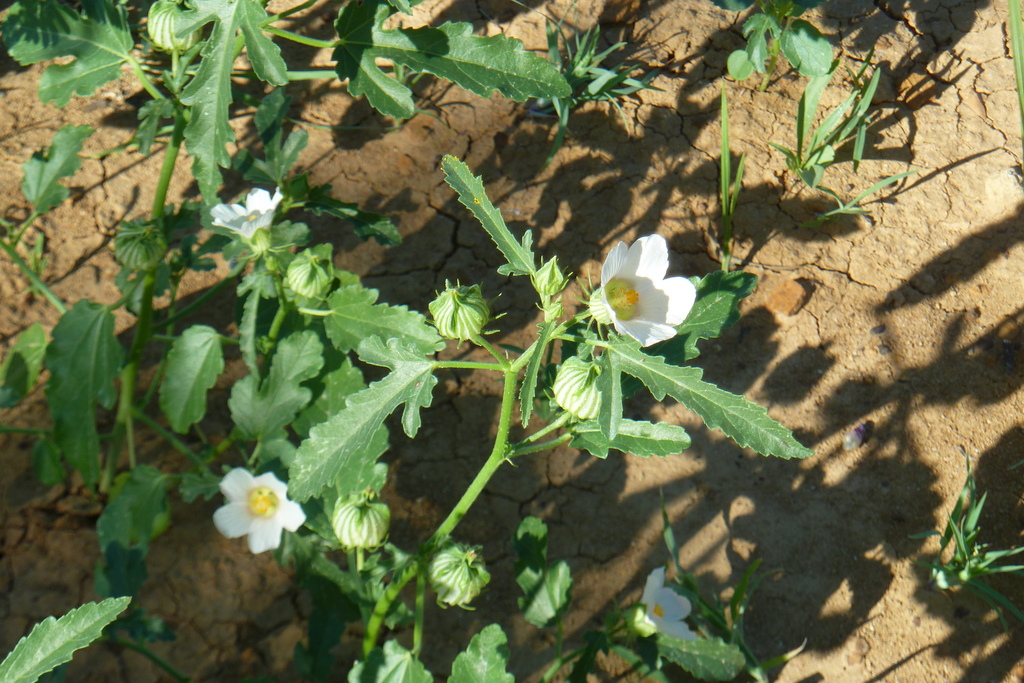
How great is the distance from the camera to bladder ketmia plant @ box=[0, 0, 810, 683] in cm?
165

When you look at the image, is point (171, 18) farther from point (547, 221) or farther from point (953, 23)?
point (953, 23)

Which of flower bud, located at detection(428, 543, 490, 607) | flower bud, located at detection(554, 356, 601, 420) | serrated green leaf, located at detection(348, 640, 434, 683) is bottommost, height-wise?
serrated green leaf, located at detection(348, 640, 434, 683)

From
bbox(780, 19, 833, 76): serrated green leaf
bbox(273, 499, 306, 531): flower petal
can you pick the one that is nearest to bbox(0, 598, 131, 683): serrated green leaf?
bbox(273, 499, 306, 531): flower petal

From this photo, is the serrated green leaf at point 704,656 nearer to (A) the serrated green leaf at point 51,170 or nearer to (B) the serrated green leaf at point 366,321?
(B) the serrated green leaf at point 366,321

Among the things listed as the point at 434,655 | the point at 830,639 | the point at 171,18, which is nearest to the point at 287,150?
the point at 171,18

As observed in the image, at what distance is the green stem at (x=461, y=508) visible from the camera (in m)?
1.63

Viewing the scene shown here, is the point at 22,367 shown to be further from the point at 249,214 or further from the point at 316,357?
the point at 316,357

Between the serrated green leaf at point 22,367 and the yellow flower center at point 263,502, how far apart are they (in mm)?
779

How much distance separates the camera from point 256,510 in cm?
218

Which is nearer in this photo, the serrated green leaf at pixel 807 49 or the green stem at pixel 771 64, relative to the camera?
the serrated green leaf at pixel 807 49

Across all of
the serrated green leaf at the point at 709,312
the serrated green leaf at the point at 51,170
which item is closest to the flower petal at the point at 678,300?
the serrated green leaf at the point at 709,312

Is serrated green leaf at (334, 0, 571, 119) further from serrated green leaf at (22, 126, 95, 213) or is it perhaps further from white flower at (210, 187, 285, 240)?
serrated green leaf at (22, 126, 95, 213)

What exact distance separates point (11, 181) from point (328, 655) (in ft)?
7.28

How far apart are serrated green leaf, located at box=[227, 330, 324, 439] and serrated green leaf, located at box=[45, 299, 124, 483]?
40 centimetres
